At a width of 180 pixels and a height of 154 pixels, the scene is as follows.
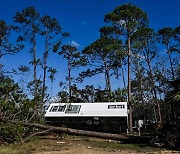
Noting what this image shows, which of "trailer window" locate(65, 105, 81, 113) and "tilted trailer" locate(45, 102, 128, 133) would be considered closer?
"tilted trailer" locate(45, 102, 128, 133)

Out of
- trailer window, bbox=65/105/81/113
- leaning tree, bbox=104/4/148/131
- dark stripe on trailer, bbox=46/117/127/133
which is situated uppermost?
leaning tree, bbox=104/4/148/131

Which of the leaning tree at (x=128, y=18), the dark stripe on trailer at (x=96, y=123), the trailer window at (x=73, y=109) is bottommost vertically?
the dark stripe on trailer at (x=96, y=123)

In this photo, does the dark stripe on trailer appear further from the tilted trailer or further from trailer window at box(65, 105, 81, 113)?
trailer window at box(65, 105, 81, 113)

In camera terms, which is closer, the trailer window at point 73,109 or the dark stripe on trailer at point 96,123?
the dark stripe on trailer at point 96,123

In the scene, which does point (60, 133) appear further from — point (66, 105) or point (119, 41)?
point (119, 41)

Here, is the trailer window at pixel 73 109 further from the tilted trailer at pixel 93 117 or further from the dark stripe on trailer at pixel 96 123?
the dark stripe on trailer at pixel 96 123

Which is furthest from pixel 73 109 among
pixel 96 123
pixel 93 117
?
pixel 96 123

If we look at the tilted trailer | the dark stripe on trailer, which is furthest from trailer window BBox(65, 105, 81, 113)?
the dark stripe on trailer

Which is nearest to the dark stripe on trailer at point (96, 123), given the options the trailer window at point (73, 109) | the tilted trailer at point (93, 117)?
the tilted trailer at point (93, 117)

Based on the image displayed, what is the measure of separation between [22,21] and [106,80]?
454 inches

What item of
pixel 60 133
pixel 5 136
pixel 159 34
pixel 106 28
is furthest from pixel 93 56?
pixel 5 136

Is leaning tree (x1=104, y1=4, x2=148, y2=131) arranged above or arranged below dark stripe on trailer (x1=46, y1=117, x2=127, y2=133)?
above

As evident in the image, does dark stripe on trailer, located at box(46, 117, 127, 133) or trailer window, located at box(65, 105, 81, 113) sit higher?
trailer window, located at box(65, 105, 81, 113)

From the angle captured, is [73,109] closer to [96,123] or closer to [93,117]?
[93,117]
